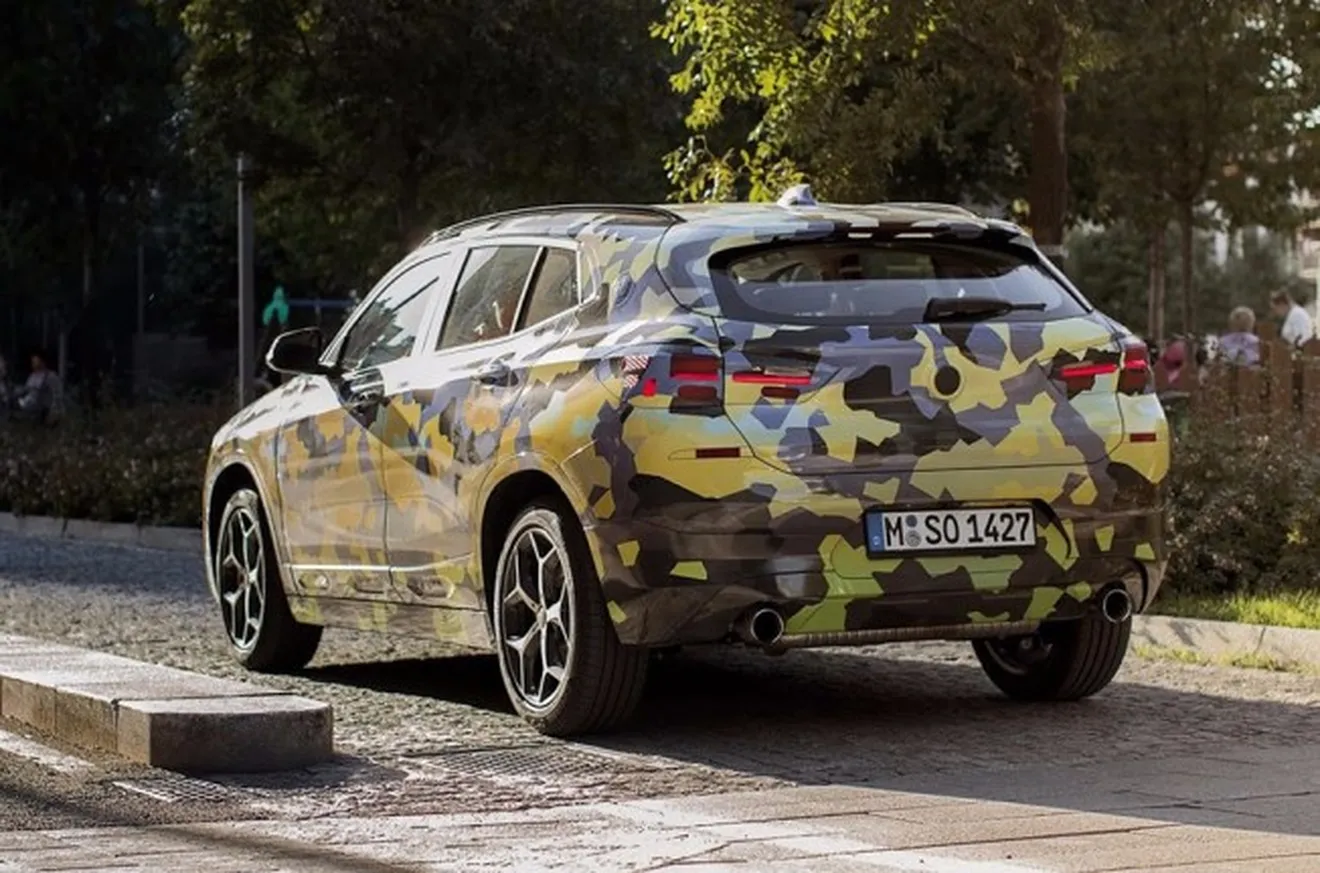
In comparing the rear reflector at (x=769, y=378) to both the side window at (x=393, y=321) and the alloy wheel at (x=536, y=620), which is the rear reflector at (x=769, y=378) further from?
the side window at (x=393, y=321)

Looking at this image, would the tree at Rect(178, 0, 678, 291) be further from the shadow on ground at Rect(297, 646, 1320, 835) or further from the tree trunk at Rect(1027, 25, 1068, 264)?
the shadow on ground at Rect(297, 646, 1320, 835)

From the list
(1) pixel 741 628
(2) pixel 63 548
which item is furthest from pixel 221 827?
(2) pixel 63 548

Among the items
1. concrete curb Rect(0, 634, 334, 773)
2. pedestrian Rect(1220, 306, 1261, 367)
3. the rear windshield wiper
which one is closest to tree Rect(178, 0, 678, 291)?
pedestrian Rect(1220, 306, 1261, 367)

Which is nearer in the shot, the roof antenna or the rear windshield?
the rear windshield

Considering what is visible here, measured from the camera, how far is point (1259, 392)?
1730cm

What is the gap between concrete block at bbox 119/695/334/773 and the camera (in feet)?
28.7

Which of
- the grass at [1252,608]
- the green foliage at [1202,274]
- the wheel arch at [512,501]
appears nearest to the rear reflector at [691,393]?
the wheel arch at [512,501]

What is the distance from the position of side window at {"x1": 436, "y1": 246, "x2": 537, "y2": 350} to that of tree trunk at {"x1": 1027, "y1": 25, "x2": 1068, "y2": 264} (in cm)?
647

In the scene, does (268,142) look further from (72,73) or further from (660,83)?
(72,73)

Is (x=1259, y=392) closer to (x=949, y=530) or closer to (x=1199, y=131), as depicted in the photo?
(x=949, y=530)

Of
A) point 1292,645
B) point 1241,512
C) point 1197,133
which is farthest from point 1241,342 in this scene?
point 1197,133

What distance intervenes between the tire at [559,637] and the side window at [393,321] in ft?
4.88

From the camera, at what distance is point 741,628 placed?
9.01 metres

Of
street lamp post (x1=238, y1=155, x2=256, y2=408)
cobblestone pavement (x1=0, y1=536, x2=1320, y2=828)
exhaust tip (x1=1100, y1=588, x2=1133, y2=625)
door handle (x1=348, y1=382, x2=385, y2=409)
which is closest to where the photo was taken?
cobblestone pavement (x1=0, y1=536, x2=1320, y2=828)
